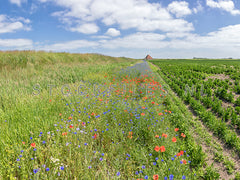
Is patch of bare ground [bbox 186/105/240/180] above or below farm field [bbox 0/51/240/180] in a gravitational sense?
below

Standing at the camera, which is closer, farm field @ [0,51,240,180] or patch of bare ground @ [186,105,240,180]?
farm field @ [0,51,240,180]

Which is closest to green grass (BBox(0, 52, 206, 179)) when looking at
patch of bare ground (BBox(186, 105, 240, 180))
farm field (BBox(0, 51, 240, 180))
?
farm field (BBox(0, 51, 240, 180))

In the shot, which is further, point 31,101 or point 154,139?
point 31,101

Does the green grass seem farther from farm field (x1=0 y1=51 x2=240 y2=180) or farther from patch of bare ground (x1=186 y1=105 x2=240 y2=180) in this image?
patch of bare ground (x1=186 y1=105 x2=240 y2=180)

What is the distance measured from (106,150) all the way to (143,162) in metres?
0.88

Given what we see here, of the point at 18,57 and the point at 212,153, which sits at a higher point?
the point at 18,57

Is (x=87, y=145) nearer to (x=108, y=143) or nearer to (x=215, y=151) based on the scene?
(x=108, y=143)

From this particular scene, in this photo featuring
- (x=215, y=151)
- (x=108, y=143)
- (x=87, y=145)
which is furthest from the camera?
(x=215, y=151)

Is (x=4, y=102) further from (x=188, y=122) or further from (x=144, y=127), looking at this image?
(x=188, y=122)

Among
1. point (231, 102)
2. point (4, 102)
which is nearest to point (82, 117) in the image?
→ point (4, 102)

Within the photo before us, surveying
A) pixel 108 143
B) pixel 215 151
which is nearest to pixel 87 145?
pixel 108 143

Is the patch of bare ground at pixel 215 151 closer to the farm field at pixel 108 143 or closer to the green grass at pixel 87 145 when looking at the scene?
the farm field at pixel 108 143

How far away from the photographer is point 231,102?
6680mm

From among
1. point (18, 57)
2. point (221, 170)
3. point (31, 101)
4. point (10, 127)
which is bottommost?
point (221, 170)
